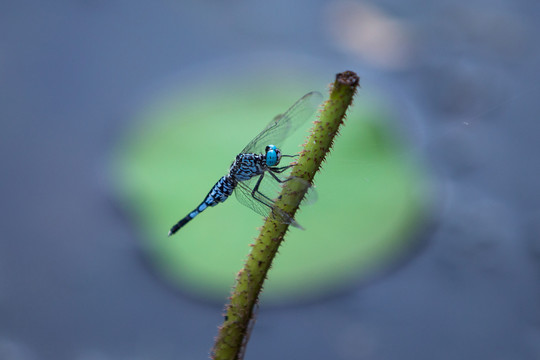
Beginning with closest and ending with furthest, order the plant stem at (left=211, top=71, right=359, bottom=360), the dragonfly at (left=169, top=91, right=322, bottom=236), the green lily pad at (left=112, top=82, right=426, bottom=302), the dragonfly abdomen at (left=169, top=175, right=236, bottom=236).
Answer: the plant stem at (left=211, top=71, right=359, bottom=360) < the dragonfly at (left=169, top=91, right=322, bottom=236) < the dragonfly abdomen at (left=169, top=175, right=236, bottom=236) < the green lily pad at (left=112, top=82, right=426, bottom=302)

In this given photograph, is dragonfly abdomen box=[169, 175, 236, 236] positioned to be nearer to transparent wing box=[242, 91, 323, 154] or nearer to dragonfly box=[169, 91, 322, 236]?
dragonfly box=[169, 91, 322, 236]

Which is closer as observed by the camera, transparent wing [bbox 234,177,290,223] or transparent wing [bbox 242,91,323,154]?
transparent wing [bbox 234,177,290,223]

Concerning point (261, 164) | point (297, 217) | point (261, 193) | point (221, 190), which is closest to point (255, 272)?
point (261, 193)

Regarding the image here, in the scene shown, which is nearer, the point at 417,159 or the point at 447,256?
the point at 447,256

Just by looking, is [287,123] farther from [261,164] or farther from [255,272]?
[255,272]

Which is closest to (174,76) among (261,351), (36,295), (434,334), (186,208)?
(186,208)

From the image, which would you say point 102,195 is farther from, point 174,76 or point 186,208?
point 174,76

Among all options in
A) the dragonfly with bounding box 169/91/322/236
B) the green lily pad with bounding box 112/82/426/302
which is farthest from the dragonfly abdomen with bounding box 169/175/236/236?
the green lily pad with bounding box 112/82/426/302
